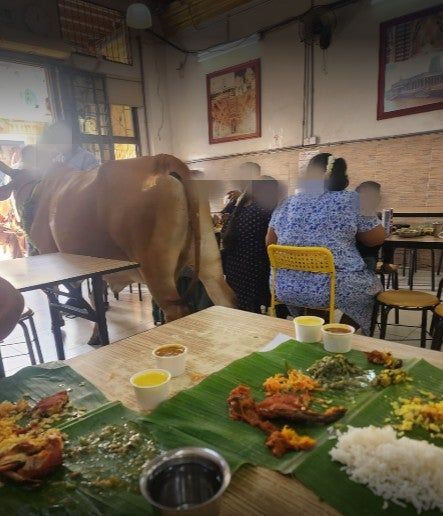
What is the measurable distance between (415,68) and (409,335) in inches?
165

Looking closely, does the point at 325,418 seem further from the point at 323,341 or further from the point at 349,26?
the point at 349,26

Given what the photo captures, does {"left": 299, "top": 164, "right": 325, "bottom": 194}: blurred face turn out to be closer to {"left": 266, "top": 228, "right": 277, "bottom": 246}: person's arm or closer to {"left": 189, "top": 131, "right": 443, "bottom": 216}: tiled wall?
{"left": 266, "top": 228, "right": 277, "bottom": 246}: person's arm

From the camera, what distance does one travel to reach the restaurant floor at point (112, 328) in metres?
3.56

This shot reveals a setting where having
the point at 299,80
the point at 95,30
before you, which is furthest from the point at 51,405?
the point at 95,30

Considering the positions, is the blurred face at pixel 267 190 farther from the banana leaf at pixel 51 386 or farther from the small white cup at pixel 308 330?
the banana leaf at pixel 51 386

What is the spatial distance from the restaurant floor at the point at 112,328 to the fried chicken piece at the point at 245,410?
2.85 meters

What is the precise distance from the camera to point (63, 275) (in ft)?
7.38

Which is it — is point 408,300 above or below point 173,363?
below

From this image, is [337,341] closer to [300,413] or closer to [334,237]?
[300,413]

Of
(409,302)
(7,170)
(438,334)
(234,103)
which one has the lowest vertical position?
(438,334)

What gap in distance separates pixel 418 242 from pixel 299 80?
4917 millimetres

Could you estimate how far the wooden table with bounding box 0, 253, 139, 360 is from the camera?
7.07 ft

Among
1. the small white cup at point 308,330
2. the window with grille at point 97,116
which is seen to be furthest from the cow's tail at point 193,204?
the window with grille at point 97,116

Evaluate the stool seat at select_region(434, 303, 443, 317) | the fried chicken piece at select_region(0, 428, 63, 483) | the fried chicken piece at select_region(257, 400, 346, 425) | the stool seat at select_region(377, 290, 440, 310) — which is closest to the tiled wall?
the stool seat at select_region(377, 290, 440, 310)
